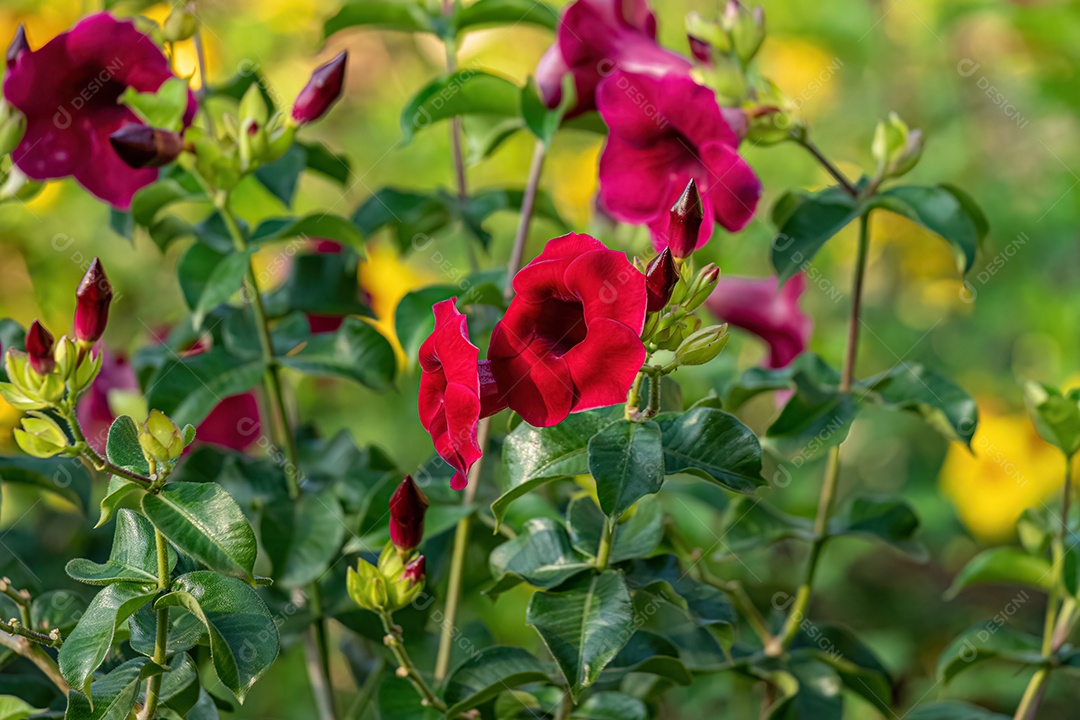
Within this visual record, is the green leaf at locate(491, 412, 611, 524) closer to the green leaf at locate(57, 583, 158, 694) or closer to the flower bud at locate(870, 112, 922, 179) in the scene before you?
the green leaf at locate(57, 583, 158, 694)

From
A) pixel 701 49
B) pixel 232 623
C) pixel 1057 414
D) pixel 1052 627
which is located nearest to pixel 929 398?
pixel 1057 414

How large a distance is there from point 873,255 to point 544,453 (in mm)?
2016

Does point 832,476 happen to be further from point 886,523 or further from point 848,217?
point 848,217

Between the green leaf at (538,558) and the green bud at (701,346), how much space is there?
0.16m

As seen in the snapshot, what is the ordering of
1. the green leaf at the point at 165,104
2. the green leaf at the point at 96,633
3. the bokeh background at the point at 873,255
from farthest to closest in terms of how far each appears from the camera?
the bokeh background at the point at 873,255, the green leaf at the point at 165,104, the green leaf at the point at 96,633

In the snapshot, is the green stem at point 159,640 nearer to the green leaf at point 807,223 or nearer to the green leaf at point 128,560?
the green leaf at point 128,560

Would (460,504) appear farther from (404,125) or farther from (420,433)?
(420,433)

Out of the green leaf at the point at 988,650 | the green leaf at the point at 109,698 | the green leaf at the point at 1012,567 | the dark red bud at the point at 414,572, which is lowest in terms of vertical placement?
the green leaf at the point at 988,650

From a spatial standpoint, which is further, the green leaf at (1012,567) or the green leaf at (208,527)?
the green leaf at (1012,567)

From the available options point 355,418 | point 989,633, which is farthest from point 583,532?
point 355,418

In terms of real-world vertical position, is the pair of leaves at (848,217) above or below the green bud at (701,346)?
below

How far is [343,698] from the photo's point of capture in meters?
1.68

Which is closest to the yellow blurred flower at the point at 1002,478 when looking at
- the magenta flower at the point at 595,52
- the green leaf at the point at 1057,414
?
the green leaf at the point at 1057,414

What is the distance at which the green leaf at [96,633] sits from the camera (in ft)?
1.73
